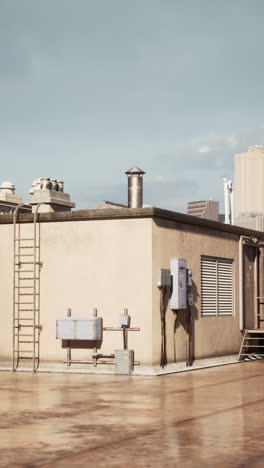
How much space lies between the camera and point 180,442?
1252cm

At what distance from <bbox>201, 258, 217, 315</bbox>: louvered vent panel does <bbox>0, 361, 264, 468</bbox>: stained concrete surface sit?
499 centimetres

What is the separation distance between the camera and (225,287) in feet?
95.9

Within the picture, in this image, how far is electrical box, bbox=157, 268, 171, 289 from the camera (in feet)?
78.4

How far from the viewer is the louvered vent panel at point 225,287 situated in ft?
94.2

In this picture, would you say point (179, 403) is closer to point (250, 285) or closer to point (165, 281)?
point (165, 281)

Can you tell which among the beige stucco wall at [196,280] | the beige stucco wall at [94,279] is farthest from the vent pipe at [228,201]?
the beige stucco wall at [94,279]

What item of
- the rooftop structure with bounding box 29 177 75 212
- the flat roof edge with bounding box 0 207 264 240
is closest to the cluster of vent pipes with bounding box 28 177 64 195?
the rooftop structure with bounding box 29 177 75 212

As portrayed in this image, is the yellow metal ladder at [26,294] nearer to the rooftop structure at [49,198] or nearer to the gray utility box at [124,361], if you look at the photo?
the rooftop structure at [49,198]

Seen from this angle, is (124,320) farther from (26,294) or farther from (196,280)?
(196,280)

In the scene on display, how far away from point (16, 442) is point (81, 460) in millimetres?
1706

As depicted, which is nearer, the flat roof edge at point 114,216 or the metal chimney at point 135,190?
the flat roof edge at point 114,216

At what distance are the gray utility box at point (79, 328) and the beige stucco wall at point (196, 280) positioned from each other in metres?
1.65

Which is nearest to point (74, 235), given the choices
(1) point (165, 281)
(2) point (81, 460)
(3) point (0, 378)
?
(1) point (165, 281)

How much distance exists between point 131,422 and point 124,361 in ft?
29.9
